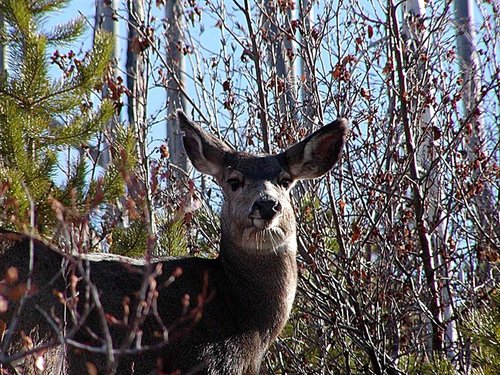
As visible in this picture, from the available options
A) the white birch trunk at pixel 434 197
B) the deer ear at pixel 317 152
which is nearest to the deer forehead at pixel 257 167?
the deer ear at pixel 317 152

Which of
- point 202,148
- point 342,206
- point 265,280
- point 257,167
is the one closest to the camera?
point 265,280

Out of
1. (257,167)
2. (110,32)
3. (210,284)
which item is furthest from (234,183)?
(110,32)

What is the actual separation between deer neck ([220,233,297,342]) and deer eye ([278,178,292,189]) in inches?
18.6

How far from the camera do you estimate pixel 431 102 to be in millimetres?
9305

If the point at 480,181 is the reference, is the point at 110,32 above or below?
above

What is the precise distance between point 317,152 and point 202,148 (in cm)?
94

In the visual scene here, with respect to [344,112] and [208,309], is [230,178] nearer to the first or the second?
[208,309]

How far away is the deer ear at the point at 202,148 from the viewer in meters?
8.57

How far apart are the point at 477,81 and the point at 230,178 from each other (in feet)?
13.6

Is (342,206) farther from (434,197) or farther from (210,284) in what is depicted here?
(210,284)

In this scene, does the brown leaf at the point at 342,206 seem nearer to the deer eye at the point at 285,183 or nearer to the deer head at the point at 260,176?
the deer head at the point at 260,176

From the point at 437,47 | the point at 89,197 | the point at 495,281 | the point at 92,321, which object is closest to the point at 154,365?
the point at 92,321

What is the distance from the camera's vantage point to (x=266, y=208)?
293 inches

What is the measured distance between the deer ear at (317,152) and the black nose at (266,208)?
0.89 metres
